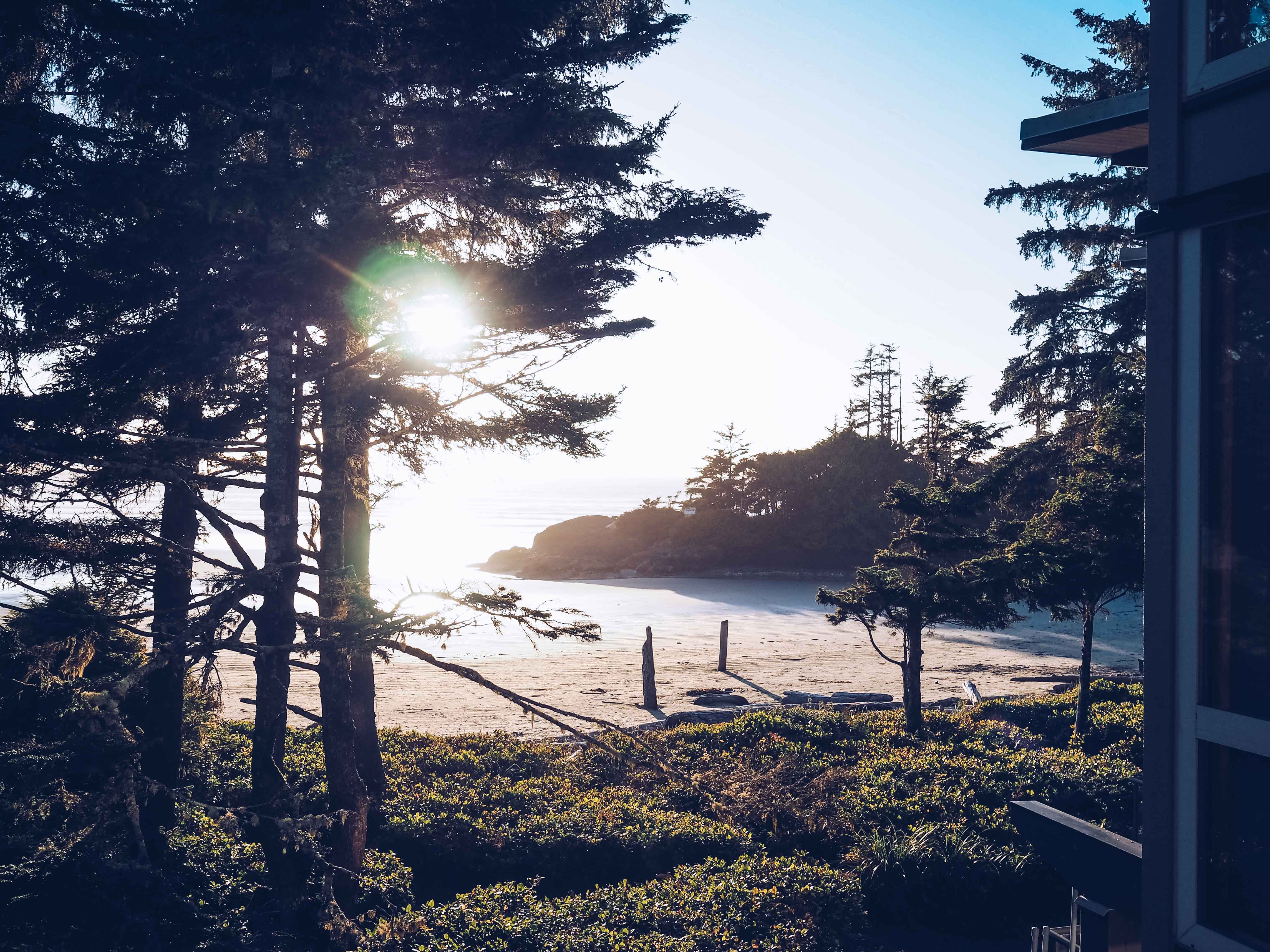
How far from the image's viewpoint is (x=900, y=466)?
5412cm

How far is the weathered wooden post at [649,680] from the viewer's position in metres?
16.9

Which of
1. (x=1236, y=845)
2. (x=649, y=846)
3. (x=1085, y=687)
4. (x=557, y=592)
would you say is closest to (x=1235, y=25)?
(x=1236, y=845)

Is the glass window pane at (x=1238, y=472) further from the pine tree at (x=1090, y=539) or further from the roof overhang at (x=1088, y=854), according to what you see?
the pine tree at (x=1090, y=539)

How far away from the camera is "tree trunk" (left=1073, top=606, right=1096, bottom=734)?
12.9 meters

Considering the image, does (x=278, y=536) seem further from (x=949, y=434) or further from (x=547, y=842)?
(x=949, y=434)

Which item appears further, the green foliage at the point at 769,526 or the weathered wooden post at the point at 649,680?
the green foliage at the point at 769,526

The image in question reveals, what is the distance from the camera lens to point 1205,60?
312 cm

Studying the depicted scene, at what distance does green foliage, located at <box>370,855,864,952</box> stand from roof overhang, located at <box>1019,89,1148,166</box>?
19.3ft

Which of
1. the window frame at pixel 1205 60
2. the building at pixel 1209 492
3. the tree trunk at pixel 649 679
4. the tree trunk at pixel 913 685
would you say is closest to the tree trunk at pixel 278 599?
the building at pixel 1209 492

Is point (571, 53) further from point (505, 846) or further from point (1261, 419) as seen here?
point (505, 846)

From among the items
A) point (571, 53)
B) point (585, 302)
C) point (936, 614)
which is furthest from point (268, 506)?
point (936, 614)

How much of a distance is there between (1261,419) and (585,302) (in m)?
6.81

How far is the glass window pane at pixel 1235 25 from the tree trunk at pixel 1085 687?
11.7 m

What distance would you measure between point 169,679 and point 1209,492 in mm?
9684
